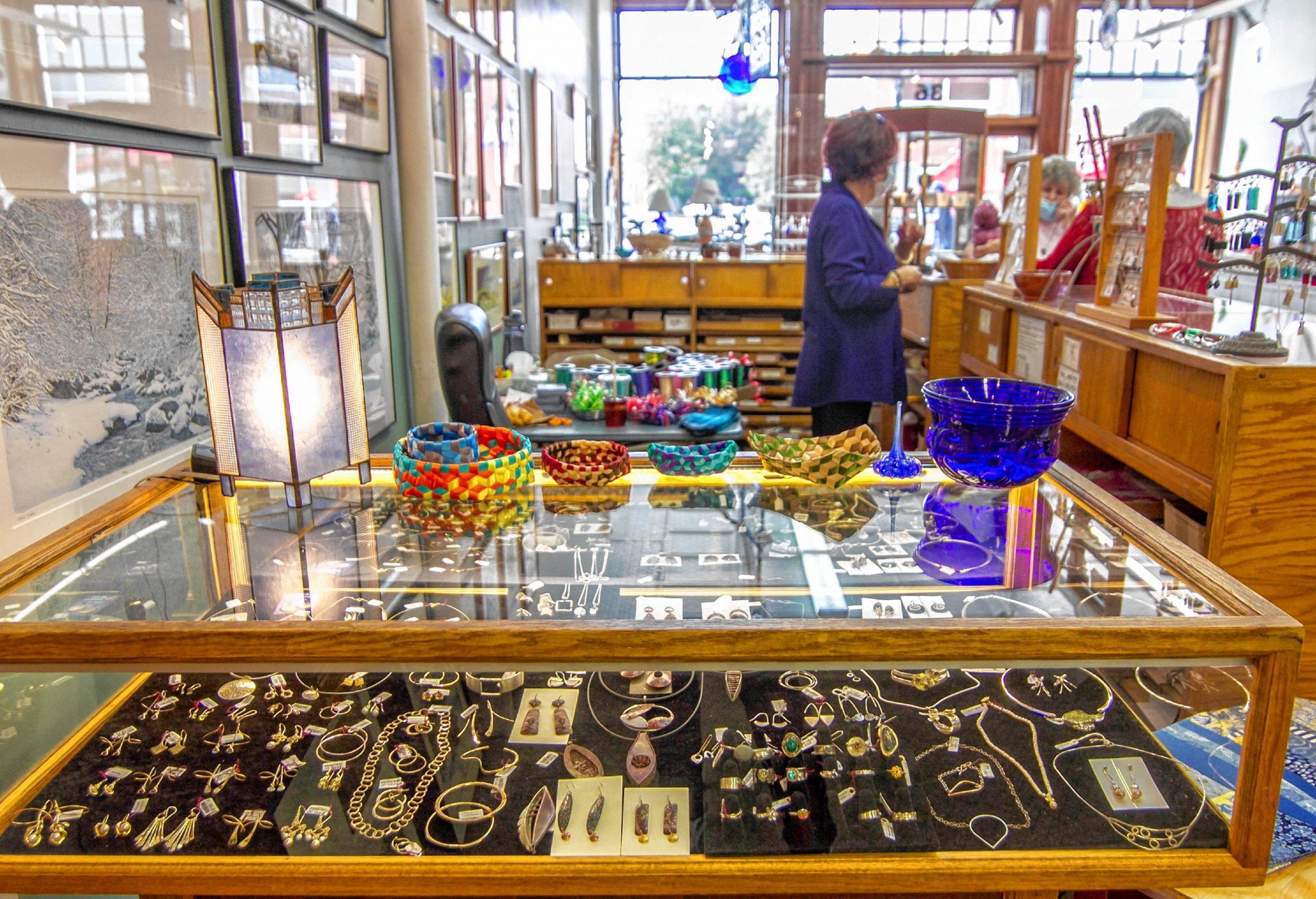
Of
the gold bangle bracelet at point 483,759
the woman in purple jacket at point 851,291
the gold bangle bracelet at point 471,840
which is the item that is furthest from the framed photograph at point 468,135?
the gold bangle bracelet at point 471,840

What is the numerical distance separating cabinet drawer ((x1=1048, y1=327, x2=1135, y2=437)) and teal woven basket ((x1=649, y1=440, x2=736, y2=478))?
1309mm

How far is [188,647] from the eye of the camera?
Result: 1.09 metres

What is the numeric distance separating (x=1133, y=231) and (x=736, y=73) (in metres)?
4.29

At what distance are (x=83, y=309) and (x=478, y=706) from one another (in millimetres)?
1274

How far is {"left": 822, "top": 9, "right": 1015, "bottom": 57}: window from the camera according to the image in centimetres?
1049

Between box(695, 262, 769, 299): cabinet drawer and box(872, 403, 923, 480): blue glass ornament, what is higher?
box(695, 262, 769, 299): cabinet drawer

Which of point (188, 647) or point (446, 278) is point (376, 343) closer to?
point (446, 278)

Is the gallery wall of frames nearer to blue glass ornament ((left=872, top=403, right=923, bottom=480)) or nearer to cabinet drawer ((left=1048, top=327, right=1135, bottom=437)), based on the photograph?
blue glass ornament ((left=872, top=403, right=923, bottom=480))

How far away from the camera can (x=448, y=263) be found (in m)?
5.00

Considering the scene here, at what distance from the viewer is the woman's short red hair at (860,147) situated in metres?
3.26

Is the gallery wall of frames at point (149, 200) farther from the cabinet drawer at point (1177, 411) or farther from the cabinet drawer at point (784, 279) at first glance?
the cabinet drawer at point (784, 279)

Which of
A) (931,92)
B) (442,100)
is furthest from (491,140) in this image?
(931,92)

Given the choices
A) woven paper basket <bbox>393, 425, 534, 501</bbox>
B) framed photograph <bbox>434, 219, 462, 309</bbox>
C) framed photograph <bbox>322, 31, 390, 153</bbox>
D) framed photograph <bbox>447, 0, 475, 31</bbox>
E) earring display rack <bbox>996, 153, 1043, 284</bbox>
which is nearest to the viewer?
woven paper basket <bbox>393, 425, 534, 501</bbox>

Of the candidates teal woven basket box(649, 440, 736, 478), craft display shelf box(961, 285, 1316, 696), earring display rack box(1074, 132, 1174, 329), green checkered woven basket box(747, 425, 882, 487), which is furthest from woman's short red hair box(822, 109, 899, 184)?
teal woven basket box(649, 440, 736, 478)
